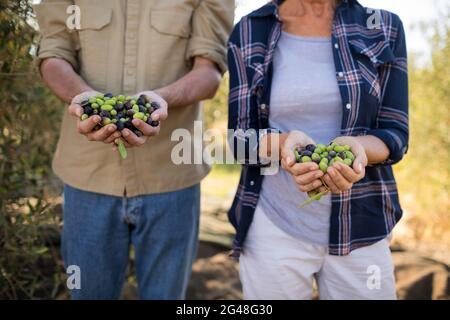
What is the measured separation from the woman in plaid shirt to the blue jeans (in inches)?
13.2

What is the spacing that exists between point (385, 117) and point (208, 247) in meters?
2.16

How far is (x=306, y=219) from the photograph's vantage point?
2115mm

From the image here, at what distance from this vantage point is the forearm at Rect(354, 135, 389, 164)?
1979 mm

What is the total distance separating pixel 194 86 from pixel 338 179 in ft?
2.55

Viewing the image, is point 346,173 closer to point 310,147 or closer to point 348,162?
point 348,162

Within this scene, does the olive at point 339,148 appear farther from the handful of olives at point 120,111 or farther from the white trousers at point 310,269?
the handful of olives at point 120,111

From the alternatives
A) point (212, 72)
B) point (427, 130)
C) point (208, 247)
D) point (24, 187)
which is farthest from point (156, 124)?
point (427, 130)

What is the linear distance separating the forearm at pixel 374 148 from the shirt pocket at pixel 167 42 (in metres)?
0.86

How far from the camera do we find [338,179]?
1.81m

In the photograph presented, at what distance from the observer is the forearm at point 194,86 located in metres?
2.22

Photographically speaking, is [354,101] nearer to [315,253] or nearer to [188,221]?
[315,253]

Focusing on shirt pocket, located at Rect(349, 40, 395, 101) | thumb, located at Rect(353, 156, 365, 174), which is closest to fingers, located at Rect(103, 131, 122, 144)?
thumb, located at Rect(353, 156, 365, 174)

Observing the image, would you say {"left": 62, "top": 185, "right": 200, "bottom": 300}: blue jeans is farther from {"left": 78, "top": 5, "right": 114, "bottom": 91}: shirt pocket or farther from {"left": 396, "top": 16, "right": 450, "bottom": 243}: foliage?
{"left": 396, "top": 16, "right": 450, "bottom": 243}: foliage

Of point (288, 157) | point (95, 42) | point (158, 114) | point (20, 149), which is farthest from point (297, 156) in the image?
point (20, 149)
